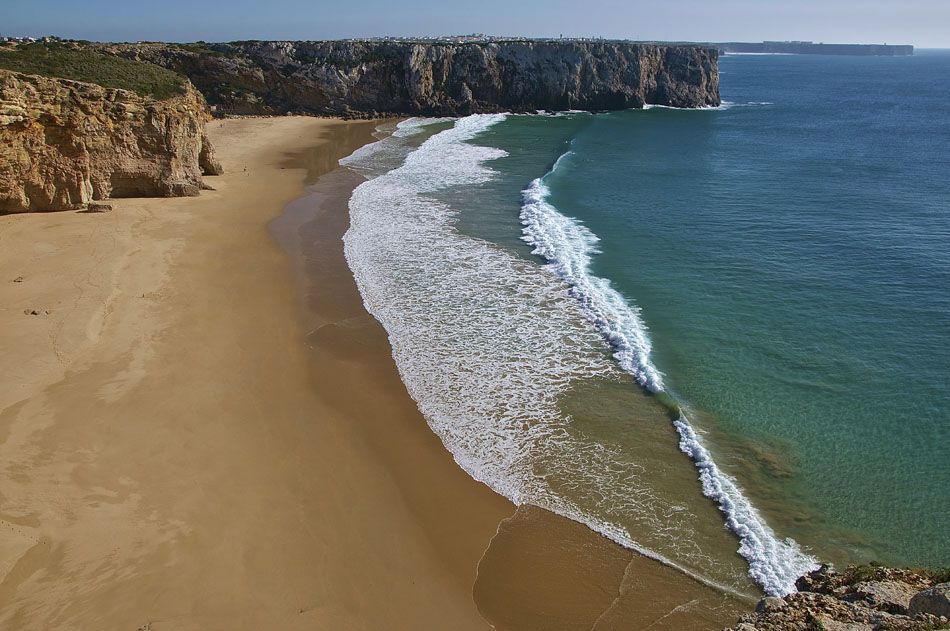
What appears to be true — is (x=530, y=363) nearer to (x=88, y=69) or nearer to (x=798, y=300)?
(x=798, y=300)

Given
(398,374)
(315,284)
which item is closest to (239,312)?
(315,284)

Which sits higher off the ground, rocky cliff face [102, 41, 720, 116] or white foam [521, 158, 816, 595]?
rocky cliff face [102, 41, 720, 116]

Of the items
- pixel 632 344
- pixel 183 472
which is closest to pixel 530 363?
pixel 632 344

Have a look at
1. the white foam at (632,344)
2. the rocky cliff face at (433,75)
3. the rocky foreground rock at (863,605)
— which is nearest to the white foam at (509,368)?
the white foam at (632,344)

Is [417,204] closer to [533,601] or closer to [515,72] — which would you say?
[533,601]

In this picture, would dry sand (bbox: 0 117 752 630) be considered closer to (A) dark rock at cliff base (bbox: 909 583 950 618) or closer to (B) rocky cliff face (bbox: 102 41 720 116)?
(A) dark rock at cliff base (bbox: 909 583 950 618)

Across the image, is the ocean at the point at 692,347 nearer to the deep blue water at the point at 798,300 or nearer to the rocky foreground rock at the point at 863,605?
the deep blue water at the point at 798,300

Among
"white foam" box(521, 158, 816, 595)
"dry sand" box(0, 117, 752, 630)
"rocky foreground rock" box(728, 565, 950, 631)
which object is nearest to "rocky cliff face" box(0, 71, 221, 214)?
"dry sand" box(0, 117, 752, 630)
